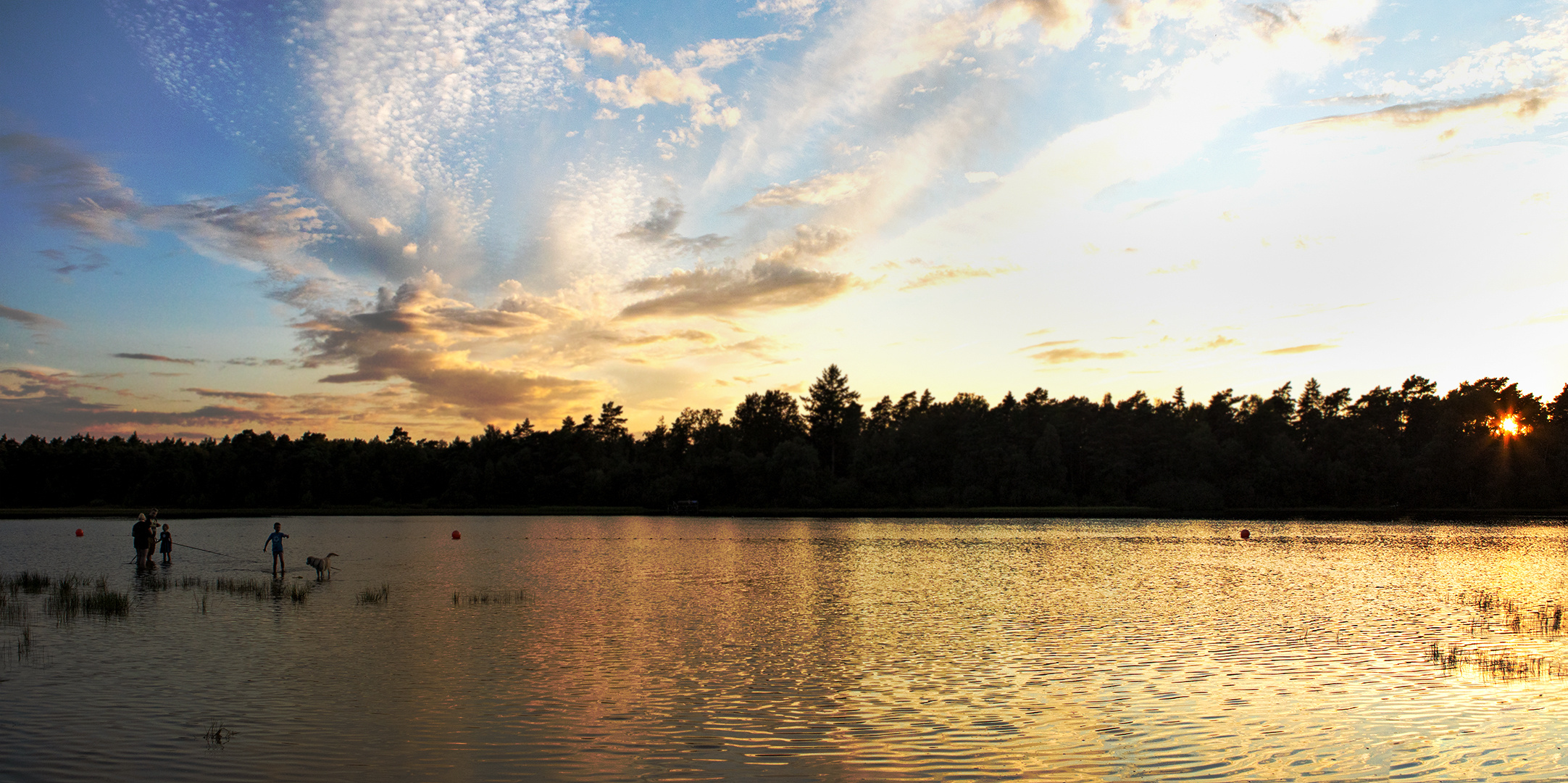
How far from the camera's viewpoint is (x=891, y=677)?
53.2 feet

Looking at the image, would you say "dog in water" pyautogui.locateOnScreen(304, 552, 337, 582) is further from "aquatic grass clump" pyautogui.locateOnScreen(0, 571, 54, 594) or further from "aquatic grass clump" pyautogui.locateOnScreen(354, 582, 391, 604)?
"aquatic grass clump" pyautogui.locateOnScreen(0, 571, 54, 594)

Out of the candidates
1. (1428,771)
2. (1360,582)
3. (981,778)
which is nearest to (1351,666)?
(1428,771)

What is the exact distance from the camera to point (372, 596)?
27.5 m

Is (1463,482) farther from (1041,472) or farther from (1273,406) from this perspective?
(1041,472)

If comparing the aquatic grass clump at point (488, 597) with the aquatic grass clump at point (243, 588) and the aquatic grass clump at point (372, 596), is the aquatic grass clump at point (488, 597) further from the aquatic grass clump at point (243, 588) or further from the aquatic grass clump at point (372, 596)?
the aquatic grass clump at point (243, 588)

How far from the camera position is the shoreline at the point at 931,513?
102500mm

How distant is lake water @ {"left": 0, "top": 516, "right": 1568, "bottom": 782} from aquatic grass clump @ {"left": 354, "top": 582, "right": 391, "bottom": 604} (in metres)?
0.26

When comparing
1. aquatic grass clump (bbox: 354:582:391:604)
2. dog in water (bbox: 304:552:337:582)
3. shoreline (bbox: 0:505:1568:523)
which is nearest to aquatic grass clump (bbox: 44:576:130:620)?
aquatic grass clump (bbox: 354:582:391:604)

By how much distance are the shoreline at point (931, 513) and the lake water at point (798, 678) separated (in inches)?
3040

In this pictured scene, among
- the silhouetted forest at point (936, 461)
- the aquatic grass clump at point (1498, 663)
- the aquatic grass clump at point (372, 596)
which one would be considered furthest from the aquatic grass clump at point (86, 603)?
the silhouetted forest at point (936, 461)

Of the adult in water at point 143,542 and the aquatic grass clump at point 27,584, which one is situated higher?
the adult in water at point 143,542

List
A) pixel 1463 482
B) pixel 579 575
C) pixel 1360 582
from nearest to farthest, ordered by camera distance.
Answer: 1. pixel 1360 582
2. pixel 579 575
3. pixel 1463 482

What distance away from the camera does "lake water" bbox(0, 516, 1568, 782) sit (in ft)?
35.6

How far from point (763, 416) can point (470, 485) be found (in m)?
52.7
